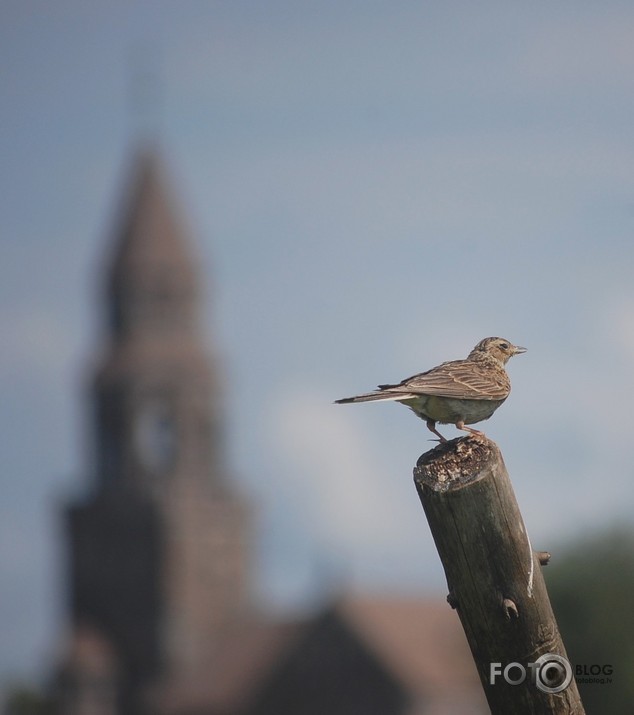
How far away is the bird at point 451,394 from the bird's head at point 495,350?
609 mm

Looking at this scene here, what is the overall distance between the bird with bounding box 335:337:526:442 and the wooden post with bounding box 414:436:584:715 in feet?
7.19

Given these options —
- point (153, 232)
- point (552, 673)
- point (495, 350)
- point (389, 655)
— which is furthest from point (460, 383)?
point (153, 232)

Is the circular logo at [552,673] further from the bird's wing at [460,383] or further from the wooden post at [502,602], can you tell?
the bird's wing at [460,383]

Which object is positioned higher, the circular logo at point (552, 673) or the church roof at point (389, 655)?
the circular logo at point (552, 673)

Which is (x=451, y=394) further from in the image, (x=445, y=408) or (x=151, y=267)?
(x=151, y=267)

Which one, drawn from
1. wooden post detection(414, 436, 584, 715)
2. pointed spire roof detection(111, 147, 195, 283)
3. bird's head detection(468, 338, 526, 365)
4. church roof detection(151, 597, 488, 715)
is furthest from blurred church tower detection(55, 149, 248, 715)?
wooden post detection(414, 436, 584, 715)

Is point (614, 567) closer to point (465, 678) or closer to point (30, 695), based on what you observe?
point (465, 678)

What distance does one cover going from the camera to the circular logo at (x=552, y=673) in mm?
6523

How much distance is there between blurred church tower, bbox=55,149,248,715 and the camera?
95.8 m

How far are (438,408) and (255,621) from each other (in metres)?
88.3

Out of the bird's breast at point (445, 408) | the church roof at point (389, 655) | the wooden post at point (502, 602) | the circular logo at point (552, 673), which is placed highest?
the bird's breast at point (445, 408)

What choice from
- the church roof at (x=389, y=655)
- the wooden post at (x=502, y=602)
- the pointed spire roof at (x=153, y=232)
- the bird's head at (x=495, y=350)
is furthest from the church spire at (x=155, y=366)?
the wooden post at (x=502, y=602)

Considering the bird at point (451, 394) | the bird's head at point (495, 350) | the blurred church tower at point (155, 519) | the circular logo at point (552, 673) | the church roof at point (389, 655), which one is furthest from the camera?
the blurred church tower at point (155, 519)

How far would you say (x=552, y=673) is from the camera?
654 cm
